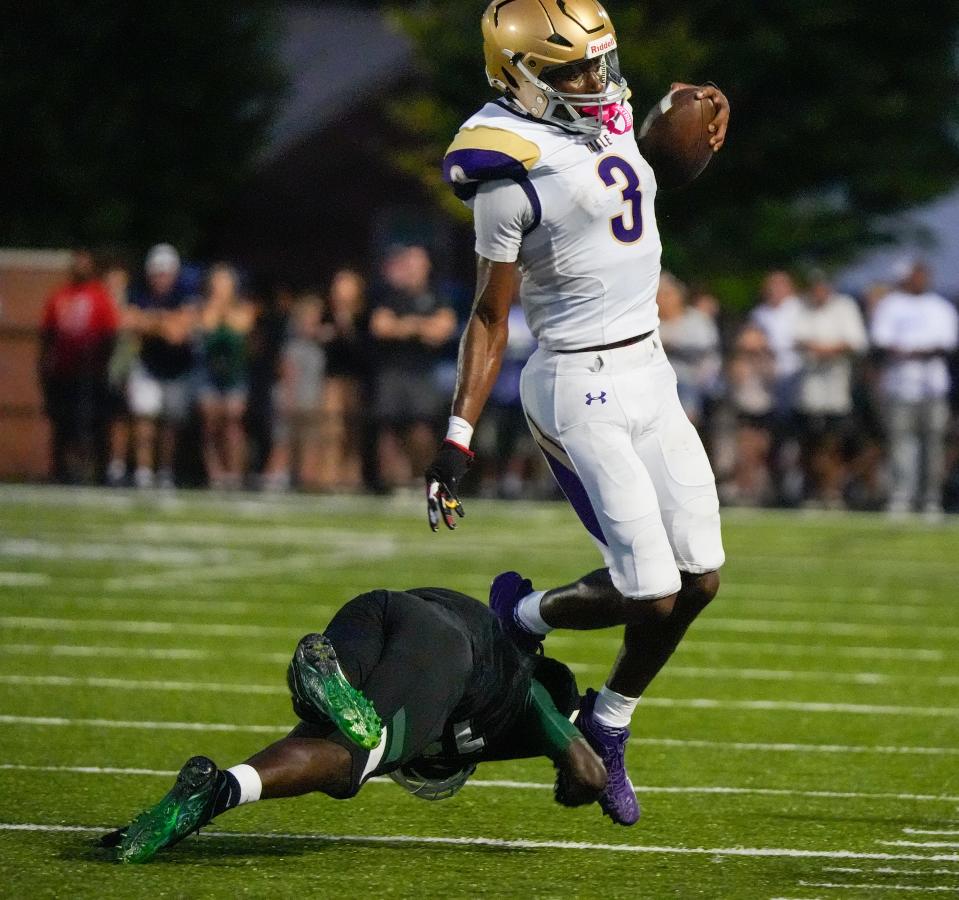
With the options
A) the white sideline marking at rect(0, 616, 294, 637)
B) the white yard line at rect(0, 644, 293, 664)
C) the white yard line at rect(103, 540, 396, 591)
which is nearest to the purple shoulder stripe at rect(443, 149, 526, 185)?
the white yard line at rect(0, 644, 293, 664)

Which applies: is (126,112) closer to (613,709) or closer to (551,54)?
(551,54)

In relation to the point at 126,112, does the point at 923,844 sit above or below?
below

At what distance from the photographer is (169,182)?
95.0ft

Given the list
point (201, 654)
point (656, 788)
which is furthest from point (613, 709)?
point (201, 654)

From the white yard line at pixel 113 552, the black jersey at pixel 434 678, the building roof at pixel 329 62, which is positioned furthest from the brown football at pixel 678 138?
the building roof at pixel 329 62

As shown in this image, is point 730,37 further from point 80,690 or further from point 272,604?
point 80,690

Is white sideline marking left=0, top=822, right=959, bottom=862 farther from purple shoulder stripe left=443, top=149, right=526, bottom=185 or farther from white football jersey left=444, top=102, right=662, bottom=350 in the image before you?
purple shoulder stripe left=443, top=149, right=526, bottom=185

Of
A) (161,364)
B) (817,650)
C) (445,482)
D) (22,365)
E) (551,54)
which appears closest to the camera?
(445,482)

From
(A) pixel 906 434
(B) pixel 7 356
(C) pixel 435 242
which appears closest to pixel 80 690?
(A) pixel 906 434

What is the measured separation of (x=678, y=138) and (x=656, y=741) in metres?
2.00

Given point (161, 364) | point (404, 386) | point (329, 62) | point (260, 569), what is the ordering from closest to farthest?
point (260, 569)
point (404, 386)
point (161, 364)
point (329, 62)

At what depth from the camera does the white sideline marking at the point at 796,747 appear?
21.6 feet

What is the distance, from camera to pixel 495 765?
640 cm

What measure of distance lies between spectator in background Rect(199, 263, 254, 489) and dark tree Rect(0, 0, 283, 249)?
10.9 m
